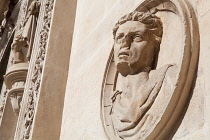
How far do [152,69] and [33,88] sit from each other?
1.62m

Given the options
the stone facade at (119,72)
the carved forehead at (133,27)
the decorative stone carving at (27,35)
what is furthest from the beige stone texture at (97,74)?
the decorative stone carving at (27,35)

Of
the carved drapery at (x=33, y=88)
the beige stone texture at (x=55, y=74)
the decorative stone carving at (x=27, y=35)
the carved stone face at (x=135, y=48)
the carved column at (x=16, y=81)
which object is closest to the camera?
the carved stone face at (x=135, y=48)

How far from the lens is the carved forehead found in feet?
5.09

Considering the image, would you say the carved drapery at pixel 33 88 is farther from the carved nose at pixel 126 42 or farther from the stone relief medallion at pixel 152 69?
the carved nose at pixel 126 42

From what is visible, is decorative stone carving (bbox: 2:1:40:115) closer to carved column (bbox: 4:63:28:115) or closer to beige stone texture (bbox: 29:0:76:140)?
carved column (bbox: 4:63:28:115)

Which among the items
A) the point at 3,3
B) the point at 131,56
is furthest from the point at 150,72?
the point at 3,3

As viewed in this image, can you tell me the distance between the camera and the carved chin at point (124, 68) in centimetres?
157

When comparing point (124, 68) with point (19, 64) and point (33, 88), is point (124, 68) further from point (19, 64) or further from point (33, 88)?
point (19, 64)

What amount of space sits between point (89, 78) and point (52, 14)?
1071 mm

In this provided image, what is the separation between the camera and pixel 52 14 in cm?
304

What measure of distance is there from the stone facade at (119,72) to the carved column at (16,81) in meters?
0.90

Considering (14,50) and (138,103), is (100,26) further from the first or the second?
(14,50)

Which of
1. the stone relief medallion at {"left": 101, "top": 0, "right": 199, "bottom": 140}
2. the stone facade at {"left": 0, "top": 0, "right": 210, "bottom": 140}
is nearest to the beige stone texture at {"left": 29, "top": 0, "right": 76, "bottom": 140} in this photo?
the stone facade at {"left": 0, "top": 0, "right": 210, "bottom": 140}

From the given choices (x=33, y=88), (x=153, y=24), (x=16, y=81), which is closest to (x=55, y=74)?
(x=33, y=88)
